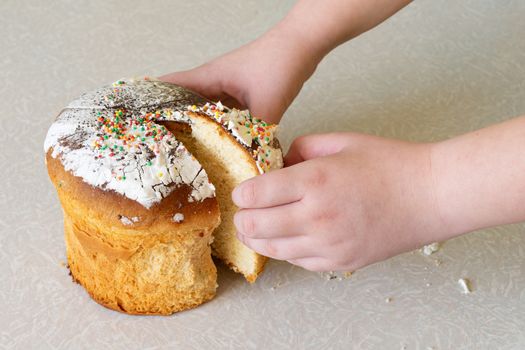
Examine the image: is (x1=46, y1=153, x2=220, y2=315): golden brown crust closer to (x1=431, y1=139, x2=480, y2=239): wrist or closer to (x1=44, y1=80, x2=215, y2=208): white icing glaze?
(x1=44, y1=80, x2=215, y2=208): white icing glaze

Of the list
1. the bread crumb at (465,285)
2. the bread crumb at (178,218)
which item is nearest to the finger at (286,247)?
the bread crumb at (178,218)

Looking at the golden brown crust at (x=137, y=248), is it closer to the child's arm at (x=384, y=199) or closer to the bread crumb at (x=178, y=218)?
the bread crumb at (x=178, y=218)

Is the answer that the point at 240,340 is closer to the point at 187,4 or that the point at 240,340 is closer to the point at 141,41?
the point at 141,41

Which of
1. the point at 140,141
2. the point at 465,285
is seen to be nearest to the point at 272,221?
the point at 140,141

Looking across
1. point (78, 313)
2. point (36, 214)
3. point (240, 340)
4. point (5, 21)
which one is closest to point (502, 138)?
point (240, 340)

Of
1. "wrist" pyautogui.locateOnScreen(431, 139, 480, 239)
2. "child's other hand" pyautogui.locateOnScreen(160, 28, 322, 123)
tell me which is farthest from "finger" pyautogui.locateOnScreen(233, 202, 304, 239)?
"child's other hand" pyautogui.locateOnScreen(160, 28, 322, 123)

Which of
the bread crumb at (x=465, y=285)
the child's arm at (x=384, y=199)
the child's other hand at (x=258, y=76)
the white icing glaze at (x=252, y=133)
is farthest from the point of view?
the child's other hand at (x=258, y=76)

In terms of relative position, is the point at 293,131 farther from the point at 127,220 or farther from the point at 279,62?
the point at 127,220
